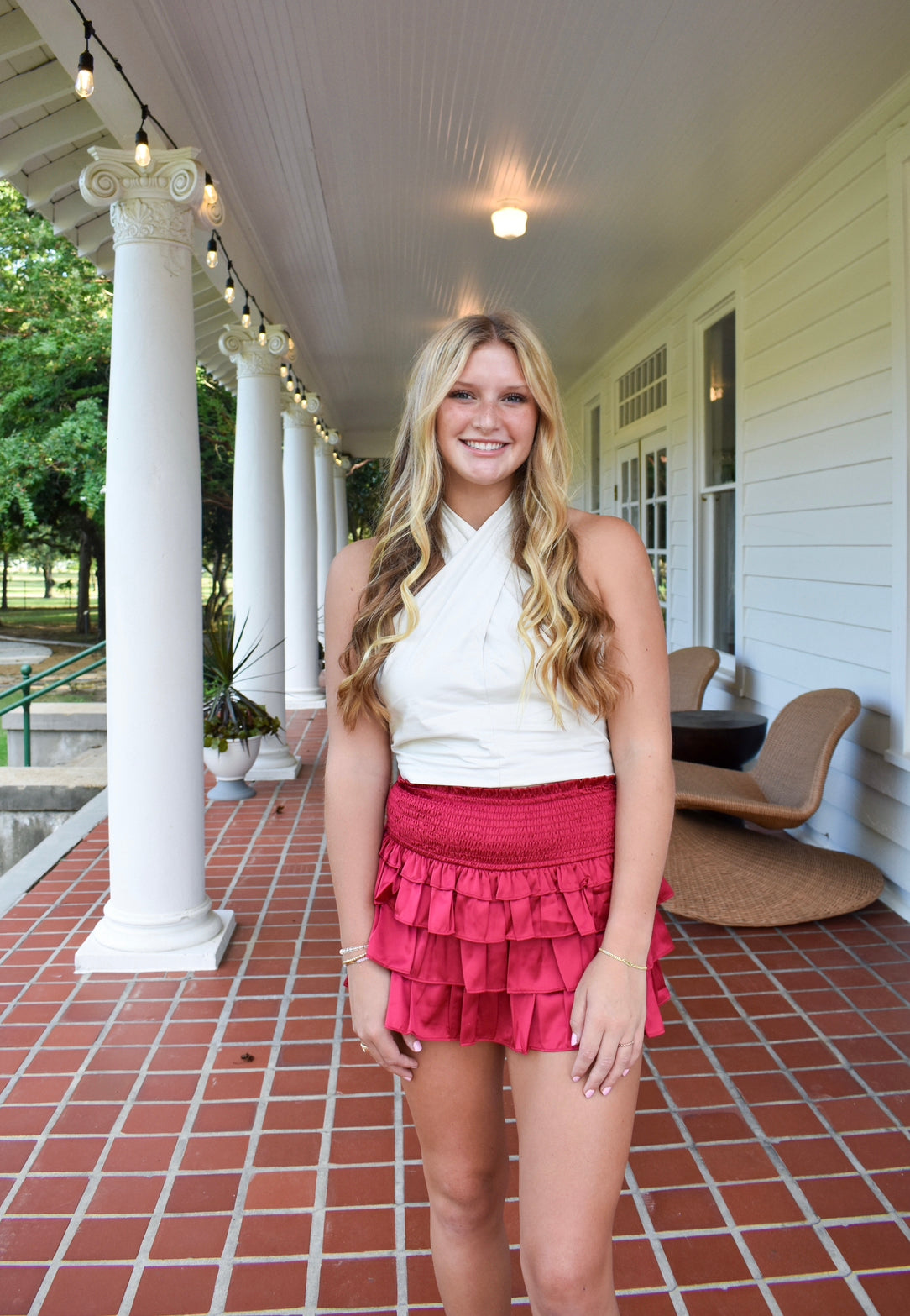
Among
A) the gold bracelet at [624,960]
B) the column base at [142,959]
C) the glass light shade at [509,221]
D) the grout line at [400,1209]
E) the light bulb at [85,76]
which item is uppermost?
the glass light shade at [509,221]

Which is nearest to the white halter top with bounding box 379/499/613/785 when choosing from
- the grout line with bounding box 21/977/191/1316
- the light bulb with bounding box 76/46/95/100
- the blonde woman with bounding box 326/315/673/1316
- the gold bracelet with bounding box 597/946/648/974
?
the blonde woman with bounding box 326/315/673/1316

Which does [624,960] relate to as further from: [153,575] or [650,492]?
[650,492]

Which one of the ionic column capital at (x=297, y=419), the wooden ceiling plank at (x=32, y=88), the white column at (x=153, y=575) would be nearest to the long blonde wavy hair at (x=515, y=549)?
the white column at (x=153, y=575)

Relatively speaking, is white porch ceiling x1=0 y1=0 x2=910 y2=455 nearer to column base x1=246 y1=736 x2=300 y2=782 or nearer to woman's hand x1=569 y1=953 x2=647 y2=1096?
column base x1=246 y1=736 x2=300 y2=782

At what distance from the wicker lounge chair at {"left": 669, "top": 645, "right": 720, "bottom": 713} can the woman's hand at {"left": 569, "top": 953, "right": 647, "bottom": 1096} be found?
4.17 meters

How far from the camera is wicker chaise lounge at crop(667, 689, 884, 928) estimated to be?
147 inches

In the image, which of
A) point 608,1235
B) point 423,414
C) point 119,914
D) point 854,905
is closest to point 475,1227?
point 608,1235

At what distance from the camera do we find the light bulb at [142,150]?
122 inches

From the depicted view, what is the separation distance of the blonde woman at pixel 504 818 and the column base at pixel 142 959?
211cm

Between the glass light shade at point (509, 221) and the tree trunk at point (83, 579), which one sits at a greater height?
the glass light shade at point (509, 221)

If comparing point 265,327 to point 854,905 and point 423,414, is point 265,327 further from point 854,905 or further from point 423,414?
point 423,414

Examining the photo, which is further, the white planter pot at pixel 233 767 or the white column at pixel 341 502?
the white column at pixel 341 502

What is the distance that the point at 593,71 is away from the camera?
3.64 meters

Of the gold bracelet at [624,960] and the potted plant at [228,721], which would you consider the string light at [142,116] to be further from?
the gold bracelet at [624,960]
